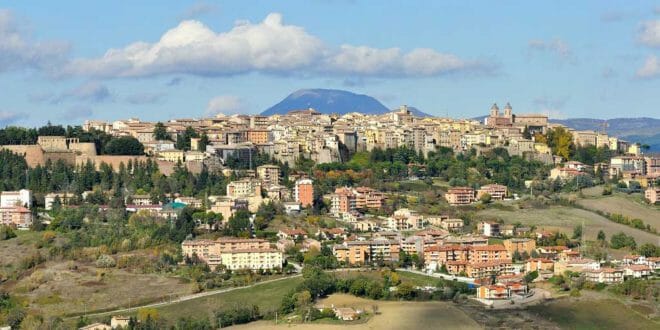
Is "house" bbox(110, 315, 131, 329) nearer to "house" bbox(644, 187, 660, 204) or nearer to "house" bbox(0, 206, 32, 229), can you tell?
"house" bbox(0, 206, 32, 229)

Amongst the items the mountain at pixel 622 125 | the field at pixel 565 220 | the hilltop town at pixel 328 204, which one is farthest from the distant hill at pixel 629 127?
the field at pixel 565 220

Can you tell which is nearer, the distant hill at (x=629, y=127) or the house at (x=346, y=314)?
the house at (x=346, y=314)

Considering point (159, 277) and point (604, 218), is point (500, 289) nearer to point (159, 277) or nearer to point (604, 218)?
point (159, 277)

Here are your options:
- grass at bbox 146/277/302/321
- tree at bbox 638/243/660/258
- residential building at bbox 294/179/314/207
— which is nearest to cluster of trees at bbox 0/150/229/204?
residential building at bbox 294/179/314/207

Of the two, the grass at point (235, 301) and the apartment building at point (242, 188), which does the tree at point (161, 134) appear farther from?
the grass at point (235, 301)

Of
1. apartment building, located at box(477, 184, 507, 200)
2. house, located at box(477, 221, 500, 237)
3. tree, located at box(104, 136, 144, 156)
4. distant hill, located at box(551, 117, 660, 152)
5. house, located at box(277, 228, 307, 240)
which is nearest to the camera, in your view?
house, located at box(277, 228, 307, 240)

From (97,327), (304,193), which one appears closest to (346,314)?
(97,327)

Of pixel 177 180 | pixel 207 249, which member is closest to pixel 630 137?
pixel 177 180
